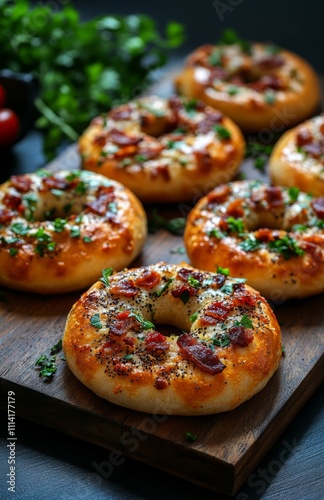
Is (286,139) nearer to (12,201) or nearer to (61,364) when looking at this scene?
(12,201)

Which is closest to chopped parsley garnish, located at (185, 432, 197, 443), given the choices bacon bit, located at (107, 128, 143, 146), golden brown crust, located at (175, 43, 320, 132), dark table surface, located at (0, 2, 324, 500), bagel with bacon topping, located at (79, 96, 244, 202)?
dark table surface, located at (0, 2, 324, 500)

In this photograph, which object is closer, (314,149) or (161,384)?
(161,384)

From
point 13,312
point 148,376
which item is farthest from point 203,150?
point 148,376

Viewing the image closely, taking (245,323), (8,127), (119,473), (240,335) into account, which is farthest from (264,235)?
(8,127)

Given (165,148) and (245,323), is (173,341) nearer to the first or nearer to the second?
(245,323)

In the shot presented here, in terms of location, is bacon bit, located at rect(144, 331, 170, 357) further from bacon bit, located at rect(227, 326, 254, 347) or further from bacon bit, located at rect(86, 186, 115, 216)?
bacon bit, located at rect(86, 186, 115, 216)

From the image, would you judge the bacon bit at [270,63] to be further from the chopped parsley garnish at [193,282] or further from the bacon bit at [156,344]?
the bacon bit at [156,344]
